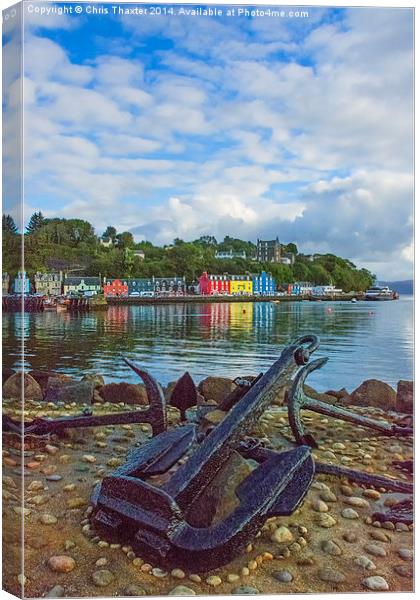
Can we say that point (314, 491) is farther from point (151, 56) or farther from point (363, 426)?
point (151, 56)

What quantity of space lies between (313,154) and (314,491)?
2.41 metres

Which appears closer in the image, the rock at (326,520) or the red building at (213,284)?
the rock at (326,520)

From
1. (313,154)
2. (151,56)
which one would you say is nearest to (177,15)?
(151,56)

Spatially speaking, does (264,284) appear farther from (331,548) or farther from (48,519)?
(48,519)

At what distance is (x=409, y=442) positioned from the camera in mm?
4500

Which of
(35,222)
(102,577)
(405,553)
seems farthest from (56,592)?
(35,222)

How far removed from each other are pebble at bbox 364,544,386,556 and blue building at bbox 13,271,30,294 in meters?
2.87

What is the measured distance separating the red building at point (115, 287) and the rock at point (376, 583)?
2.69m

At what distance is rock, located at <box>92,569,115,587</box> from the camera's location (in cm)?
376

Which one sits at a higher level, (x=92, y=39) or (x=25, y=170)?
(x=92, y=39)

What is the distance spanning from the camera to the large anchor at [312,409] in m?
4.18

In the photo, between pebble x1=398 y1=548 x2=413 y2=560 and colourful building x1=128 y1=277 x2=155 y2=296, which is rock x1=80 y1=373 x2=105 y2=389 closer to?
colourful building x1=128 y1=277 x2=155 y2=296

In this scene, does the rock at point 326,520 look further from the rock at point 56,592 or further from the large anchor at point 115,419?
the rock at point 56,592

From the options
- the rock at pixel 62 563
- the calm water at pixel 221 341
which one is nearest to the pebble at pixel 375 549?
the calm water at pixel 221 341
